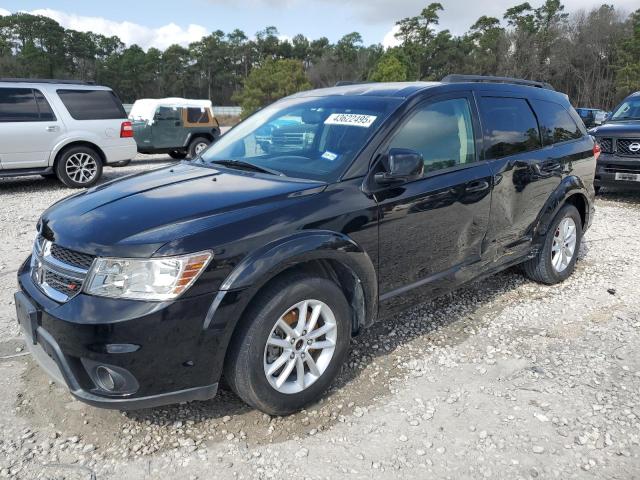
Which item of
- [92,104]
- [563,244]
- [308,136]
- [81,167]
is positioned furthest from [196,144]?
[308,136]

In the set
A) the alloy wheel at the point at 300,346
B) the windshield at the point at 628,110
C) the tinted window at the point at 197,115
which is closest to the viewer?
the alloy wheel at the point at 300,346

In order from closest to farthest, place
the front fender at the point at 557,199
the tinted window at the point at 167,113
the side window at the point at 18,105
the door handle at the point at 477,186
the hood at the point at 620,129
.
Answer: the door handle at the point at 477,186, the front fender at the point at 557,199, the hood at the point at 620,129, the side window at the point at 18,105, the tinted window at the point at 167,113

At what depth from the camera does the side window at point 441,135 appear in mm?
3348

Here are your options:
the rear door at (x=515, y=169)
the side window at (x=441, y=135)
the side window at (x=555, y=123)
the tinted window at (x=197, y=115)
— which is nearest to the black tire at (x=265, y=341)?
the side window at (x=441, y=135)

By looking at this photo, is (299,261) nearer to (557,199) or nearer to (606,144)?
(557,199)

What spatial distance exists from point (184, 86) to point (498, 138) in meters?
91.2

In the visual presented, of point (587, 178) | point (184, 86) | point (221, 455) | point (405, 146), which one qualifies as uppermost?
point (184, 86)

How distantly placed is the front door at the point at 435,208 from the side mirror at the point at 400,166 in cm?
10

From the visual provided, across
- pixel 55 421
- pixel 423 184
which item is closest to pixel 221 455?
pixel 55 421

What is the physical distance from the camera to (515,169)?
4.04 metres

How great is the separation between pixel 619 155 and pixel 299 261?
26.7ft

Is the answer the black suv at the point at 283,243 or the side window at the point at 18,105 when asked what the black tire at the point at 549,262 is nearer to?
the black suv at the point at 283,243

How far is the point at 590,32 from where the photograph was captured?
2067 inches

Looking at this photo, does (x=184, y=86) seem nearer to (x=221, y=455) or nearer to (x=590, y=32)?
(x=590, y=32)
